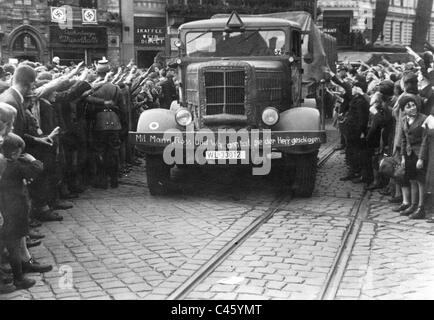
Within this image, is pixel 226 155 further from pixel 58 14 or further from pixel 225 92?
pixel 58 14

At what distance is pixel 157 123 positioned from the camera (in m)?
9.34

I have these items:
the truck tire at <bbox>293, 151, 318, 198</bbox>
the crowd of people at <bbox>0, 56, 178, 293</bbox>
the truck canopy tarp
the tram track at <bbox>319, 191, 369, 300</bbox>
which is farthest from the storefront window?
the tram track at <bbox>319, 191, 369, 300</bbox>

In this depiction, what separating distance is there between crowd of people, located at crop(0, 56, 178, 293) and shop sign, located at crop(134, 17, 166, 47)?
19853 millimetres

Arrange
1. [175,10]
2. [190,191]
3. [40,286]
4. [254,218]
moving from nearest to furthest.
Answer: [40,286] → [254,218] → [190,191] → [175,10]

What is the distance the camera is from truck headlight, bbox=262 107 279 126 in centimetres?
919

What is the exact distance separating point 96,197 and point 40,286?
399cm

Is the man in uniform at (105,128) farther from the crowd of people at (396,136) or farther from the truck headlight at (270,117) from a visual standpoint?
the crowd of people at (396,136)

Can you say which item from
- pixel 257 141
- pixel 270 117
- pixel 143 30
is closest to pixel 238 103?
pixel 270 117

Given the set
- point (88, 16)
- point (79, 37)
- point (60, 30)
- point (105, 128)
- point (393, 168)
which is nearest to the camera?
point (393, 168)

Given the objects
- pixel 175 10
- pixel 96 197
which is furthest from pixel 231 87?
pixel 175 10

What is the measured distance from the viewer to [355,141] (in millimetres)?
10562

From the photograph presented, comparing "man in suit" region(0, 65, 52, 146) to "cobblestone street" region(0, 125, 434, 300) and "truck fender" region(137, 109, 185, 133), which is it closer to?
"cobblestone street" region(0, 125, 434, 300)

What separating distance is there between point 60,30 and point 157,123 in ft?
73.6
